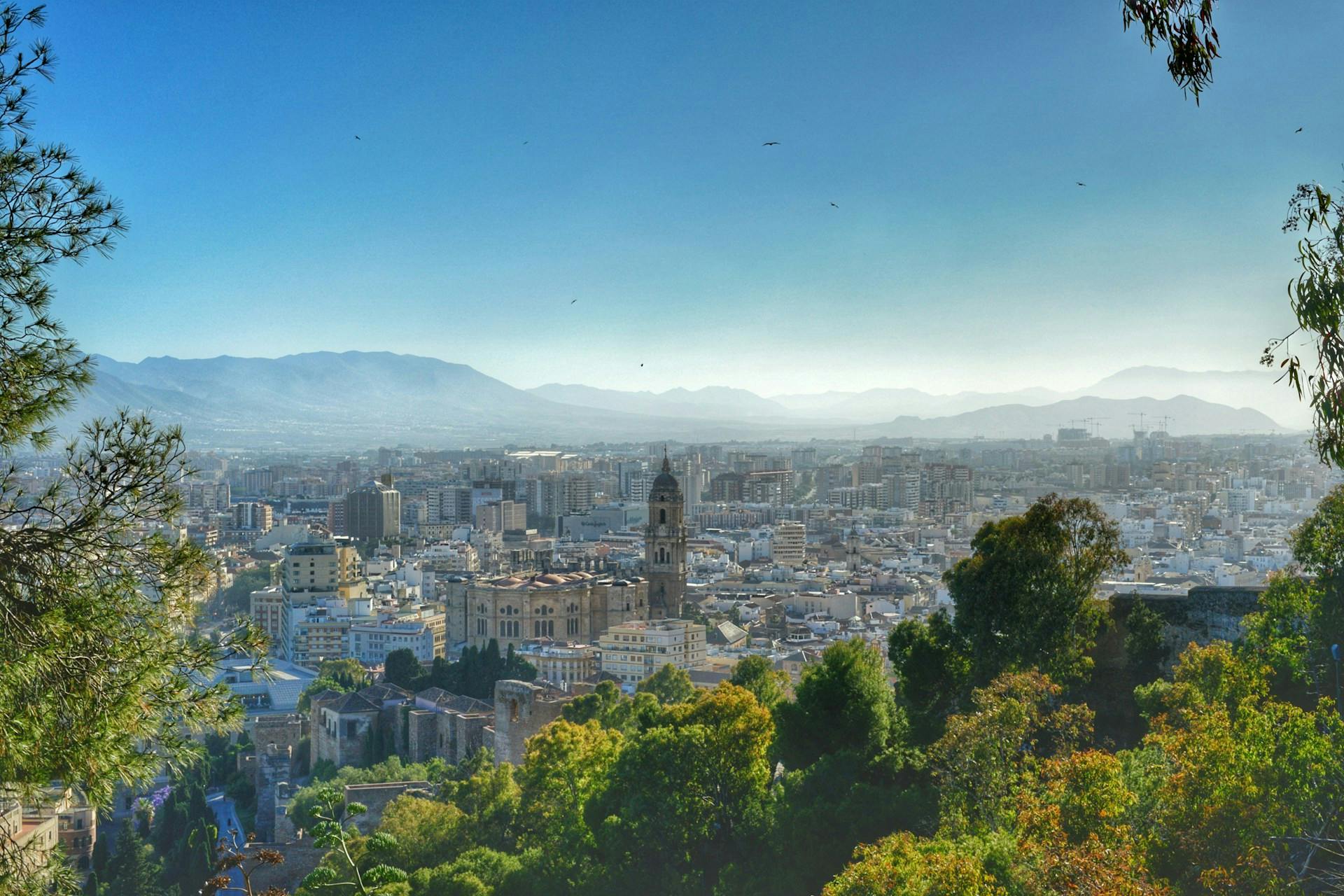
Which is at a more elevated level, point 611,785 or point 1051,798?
point 1051,798

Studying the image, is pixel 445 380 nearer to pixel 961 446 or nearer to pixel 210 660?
pixel 961 446

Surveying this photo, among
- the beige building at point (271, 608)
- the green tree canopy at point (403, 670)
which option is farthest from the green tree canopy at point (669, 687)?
the beige building at point (271, 608)

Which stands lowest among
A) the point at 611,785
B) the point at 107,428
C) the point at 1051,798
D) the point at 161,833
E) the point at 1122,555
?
the point at 161,833

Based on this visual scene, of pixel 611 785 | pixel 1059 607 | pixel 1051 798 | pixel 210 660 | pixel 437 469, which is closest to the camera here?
pixel 210 660

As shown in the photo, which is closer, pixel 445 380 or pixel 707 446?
pixel 707 446

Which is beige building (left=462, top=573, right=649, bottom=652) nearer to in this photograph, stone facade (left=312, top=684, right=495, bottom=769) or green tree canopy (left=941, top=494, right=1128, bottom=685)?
stone facade (left=312, top=684, right=495, bottom=769)

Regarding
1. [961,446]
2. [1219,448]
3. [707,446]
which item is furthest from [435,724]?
[707,446]
